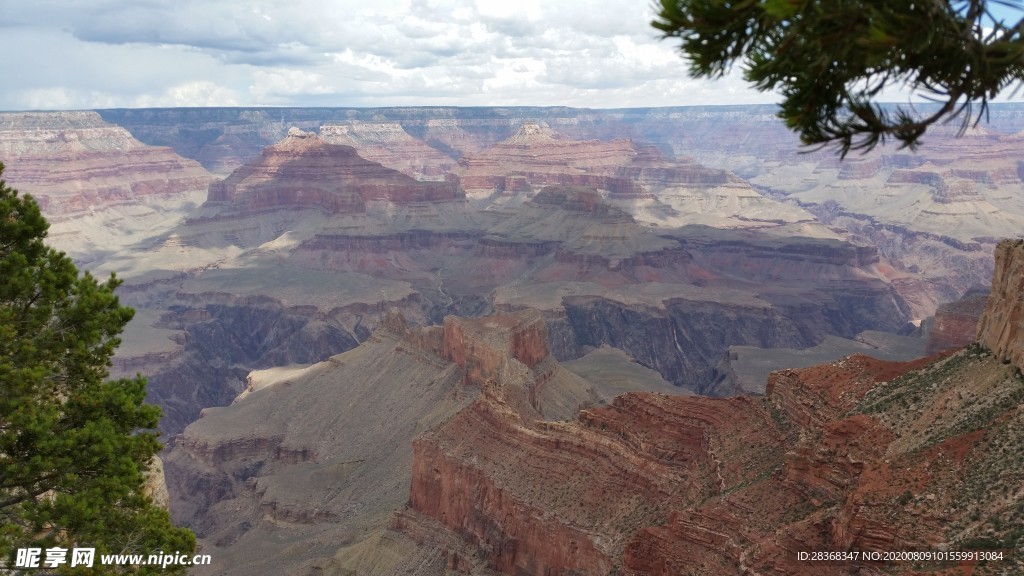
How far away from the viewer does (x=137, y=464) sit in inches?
841

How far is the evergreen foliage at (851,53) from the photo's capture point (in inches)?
494

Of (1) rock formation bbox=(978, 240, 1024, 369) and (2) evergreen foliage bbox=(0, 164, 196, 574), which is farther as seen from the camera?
(1) rock formation bbox=(978, 240, 1024, 369)

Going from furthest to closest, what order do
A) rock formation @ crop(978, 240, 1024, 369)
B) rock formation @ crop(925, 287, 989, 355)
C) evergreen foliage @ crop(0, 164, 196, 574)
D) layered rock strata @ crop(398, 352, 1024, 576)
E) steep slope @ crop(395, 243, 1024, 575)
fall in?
1. rock formation @ crop(925, 287, 989, 355)
2. rock formation @ crop(978, 240, 1024, 369)
3. layered rock strata @ crop(398, 352, 1024, 576)
4. steep slope @ crop(395, 243, 1024, 575)
5. evergreen foliage @ crop(0, 164, 196, 574)

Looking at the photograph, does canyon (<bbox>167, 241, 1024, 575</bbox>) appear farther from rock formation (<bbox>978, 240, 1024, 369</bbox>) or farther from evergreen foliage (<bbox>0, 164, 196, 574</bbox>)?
evergreen foliage (<bbox>0, 164, 196, 574</bbox>)

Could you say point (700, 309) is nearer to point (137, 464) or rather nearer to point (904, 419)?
point (904, 419)

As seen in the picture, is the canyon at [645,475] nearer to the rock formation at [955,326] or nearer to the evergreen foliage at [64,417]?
the evergreen foliage at [64,417]

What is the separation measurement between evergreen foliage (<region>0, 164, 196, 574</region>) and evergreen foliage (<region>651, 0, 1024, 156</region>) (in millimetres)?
15900

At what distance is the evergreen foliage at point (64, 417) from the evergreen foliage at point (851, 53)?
52.2 feet

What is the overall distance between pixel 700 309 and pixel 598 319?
21347 millimetres

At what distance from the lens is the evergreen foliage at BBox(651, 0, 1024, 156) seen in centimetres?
1255

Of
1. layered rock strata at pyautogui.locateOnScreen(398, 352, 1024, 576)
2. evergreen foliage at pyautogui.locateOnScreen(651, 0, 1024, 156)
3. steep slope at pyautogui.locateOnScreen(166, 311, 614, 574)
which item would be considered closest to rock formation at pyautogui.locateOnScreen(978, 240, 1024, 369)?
layered rock strata at pyautogui.locateOnScreen(398, 352, 1024, 576)

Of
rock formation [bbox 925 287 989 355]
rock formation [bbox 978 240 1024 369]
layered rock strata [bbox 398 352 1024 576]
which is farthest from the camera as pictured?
rock formation [bbox 925 287 989 355]

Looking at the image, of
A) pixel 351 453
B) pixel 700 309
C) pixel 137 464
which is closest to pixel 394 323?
pixel 351 453

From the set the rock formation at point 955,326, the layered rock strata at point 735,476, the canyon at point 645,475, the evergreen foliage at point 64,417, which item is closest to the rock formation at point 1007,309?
the canyon at point 645,475
